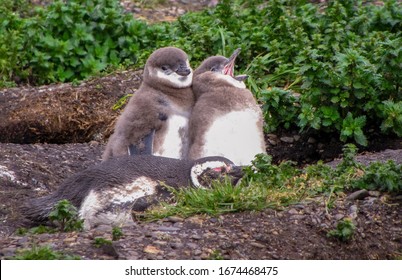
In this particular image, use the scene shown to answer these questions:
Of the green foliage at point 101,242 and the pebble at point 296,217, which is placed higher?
the pebble at point 296,217

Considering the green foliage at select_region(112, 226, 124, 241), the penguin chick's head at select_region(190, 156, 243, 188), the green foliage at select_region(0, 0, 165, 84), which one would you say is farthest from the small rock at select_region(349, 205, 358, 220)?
the green foliage at select_region(0, 0, 165, 84)

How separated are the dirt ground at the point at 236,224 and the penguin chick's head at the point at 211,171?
0.69 m

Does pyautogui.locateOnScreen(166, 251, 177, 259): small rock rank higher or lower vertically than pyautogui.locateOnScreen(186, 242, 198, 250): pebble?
lower

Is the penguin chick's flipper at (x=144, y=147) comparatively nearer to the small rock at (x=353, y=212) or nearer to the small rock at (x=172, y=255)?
the small rock at (x=353, y=212)

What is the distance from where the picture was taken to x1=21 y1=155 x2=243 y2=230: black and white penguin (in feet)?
25.5

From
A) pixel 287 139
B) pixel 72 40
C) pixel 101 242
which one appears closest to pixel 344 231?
pixel 101 242

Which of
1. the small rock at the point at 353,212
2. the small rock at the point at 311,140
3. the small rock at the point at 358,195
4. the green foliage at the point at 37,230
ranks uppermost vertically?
the small rock at the point at 358,195

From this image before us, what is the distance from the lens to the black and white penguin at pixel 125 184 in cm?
779

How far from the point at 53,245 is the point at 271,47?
16.7 feet

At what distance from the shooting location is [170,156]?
8883mm

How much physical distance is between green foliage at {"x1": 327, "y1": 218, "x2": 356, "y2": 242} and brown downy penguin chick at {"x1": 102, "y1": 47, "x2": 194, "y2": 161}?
6.68ft

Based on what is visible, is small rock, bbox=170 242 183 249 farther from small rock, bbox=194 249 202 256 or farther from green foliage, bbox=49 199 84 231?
green foliage, bbox=49 199 84 231

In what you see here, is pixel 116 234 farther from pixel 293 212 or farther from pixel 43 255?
pixel 293 212

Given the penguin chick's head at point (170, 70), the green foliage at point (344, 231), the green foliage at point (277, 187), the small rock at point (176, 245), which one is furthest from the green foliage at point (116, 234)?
the penguin chick's head at point (170, 70)
